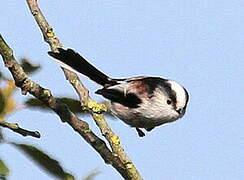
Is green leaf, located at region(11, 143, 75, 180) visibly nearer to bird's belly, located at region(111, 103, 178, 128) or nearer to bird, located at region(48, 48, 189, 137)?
bird, located at region(48, 48, 189, 137)

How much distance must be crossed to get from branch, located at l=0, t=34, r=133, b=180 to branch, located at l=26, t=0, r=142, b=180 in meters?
0.02

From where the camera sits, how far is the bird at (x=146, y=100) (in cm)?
279

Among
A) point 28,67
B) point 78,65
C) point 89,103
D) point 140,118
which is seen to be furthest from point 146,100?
point 28,67

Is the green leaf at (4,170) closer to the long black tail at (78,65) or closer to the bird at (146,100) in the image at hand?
the long black tail at (78,65)

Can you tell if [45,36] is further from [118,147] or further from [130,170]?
[130,170]

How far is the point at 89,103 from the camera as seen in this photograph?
1.69 m

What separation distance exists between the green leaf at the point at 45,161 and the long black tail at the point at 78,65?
0.71 metres

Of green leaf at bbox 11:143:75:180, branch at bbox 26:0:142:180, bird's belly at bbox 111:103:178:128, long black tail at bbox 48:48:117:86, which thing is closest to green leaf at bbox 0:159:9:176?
green leaf at bbox 11:143:75:180

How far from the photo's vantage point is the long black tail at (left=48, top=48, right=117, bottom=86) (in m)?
2.07

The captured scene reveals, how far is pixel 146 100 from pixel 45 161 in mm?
1801

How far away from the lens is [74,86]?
1.86 metres

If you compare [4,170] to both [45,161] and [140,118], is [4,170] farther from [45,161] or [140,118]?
[140,118]

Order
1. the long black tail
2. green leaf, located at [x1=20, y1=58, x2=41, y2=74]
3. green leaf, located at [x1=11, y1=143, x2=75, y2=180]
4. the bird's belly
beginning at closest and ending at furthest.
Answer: green leaf, located at [x1=11, y1=143, x2=75, y2=180] → green leaf, located at [x1=20, y1=58, x2=41, y2=74] → the long black tail → the bird's belly

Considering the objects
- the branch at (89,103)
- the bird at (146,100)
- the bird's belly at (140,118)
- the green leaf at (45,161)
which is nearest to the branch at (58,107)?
the branch at (89,103)
